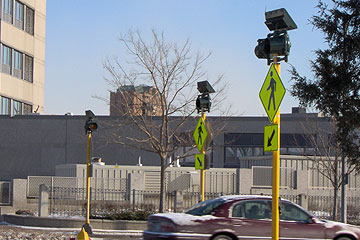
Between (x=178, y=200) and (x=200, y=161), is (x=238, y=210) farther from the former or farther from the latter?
(x=178, y=200)

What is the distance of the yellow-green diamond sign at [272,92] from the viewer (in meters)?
11.0

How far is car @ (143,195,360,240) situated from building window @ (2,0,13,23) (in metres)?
41.0

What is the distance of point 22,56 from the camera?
181 ft

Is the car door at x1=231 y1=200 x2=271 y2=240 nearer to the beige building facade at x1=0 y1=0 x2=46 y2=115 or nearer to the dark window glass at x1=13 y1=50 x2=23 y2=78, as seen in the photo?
the beige building facade at x1=0 y1=0 x2=46 y2=115

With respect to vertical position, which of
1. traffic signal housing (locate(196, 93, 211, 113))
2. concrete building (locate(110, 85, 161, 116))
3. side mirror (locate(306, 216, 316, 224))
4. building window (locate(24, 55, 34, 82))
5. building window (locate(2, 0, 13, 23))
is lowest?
side mirror (locate(306, 216, 316, 224))

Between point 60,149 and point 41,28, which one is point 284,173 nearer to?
point 60,149

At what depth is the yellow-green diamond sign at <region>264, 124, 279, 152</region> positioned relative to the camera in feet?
36.1

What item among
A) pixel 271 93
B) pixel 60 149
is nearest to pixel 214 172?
pixel 60 149

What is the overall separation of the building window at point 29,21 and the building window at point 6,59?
4.34 m

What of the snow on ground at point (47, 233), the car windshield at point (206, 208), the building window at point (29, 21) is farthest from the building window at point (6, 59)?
the car windshield at point (206, 208)

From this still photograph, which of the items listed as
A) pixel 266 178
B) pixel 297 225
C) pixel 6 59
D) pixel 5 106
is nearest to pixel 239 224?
pixel 297 225

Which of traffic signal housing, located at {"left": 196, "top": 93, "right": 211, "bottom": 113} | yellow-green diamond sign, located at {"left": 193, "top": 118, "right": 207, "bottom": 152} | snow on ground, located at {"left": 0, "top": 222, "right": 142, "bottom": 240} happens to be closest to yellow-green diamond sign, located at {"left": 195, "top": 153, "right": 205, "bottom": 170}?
yellow-green diamond sign, located at {"left": 193, "top": 118, "right": 207, "bottom": 152}

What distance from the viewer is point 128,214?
982 inches

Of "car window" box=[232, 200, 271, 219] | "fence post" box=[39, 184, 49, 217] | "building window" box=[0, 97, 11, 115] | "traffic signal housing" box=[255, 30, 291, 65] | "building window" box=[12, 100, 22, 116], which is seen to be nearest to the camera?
"traffic signal housing" box=[255, 30, 291, 65]
